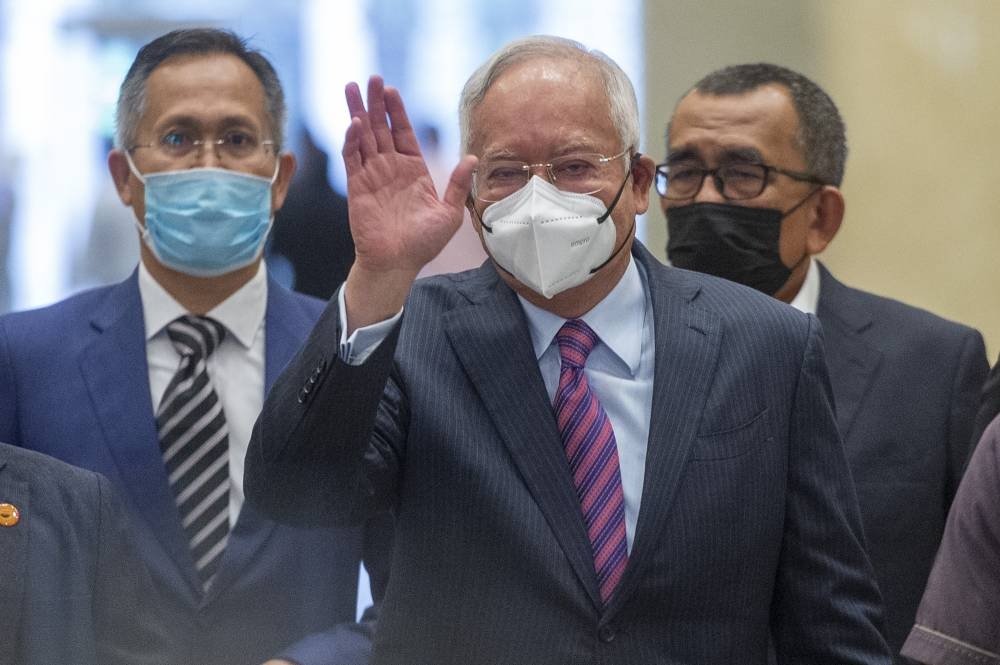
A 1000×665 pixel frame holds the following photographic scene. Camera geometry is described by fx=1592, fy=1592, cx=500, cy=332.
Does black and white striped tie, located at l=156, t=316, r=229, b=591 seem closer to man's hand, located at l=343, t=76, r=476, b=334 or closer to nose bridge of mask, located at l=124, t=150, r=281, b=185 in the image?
nose bridge of mask, located at l=124, t=150, r=281, b=185

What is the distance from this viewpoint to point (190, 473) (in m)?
2.83

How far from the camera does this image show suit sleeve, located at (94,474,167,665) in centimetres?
243

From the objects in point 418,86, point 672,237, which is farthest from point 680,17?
point 672,237

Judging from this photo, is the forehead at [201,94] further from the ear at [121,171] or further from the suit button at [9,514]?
the suit button at [9,514]

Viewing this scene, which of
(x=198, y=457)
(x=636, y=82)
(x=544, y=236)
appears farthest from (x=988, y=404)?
(x=636, y=82)

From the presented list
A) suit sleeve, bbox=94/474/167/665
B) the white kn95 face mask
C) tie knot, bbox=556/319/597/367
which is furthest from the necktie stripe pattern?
suit sleeve, bbox=94/474/167/665

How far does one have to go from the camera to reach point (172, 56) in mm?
3143

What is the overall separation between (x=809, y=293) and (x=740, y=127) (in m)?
0.38

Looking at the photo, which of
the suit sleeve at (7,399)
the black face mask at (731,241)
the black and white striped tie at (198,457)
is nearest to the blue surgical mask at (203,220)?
the black and white striped tie at (198,457)

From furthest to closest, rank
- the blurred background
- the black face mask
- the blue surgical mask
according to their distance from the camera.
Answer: the blurred background
the black face mask
the blue surgical mask

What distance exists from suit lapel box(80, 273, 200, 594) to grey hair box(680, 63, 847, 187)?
1331 mm

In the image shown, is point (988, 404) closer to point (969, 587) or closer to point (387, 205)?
point (969, 587)

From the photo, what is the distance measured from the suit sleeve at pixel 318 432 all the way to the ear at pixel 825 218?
1.51 metres

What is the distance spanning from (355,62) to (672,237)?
1.86m
